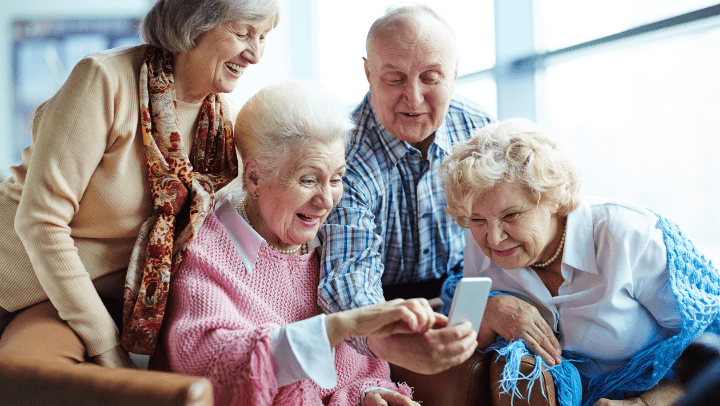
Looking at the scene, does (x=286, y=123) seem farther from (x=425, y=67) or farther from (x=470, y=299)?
(x=470, y=299)

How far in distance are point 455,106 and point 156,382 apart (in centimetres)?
164

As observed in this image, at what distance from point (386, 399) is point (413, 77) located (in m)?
1.08

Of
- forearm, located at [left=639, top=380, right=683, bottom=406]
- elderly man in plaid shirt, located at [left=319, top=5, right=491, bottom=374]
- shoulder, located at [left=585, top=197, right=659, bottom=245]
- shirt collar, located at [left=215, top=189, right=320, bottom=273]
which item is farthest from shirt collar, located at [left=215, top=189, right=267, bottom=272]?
forearm, located at [left=639, top=380, right=683, bottom=406]

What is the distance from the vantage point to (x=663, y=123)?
3066 millimetres

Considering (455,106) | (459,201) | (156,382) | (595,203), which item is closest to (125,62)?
(156,382)

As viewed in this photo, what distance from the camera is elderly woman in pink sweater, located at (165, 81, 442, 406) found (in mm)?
1450

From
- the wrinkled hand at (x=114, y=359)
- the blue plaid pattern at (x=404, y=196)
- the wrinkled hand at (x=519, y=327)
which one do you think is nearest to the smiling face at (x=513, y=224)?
the wrinkled hand at (x=519, y=327)

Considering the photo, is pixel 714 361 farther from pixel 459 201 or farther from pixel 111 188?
pixel 111 188

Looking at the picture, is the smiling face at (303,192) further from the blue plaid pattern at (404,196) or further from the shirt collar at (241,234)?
the blue plaid pattern at (404,196)

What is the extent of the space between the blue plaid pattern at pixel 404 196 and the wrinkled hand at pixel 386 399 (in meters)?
0.49

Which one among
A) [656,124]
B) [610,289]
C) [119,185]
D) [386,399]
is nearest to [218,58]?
[119,185]

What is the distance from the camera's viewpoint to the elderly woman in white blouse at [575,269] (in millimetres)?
1644

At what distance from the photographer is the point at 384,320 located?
1.29 meters

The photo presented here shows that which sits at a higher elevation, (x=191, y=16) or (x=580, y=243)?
(x=191, y=16)
